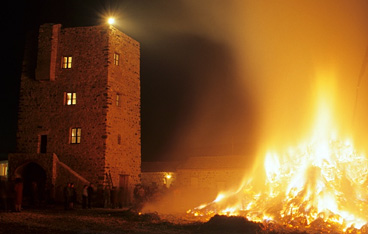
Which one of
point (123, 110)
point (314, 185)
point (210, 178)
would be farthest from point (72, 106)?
point (210, 178)

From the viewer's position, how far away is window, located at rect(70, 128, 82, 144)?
2453 centimetres

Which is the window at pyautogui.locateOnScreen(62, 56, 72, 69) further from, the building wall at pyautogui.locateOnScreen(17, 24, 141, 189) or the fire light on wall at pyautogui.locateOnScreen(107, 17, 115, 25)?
the fire light on wall at pyautogui.locateOnScreen(107, 17, 115, 25)

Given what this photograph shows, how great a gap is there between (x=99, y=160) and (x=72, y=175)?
1.93 m

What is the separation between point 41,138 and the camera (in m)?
25.2

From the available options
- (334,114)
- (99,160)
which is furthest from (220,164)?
(334,114)

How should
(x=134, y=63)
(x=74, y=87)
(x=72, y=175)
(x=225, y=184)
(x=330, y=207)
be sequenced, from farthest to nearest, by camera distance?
(x=225, y=184) → (x=134, y=63) → (x=74, y=87) → (x=72, y=175) → (x=330, y=207)

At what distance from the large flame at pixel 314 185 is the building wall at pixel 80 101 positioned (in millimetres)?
8737

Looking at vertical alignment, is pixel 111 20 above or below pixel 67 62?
above

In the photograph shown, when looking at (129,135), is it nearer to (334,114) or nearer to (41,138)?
(41,138)

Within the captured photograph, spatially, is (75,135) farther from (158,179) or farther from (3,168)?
(158,179)

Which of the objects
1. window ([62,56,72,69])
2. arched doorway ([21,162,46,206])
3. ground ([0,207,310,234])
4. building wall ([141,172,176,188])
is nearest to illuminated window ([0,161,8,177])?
building wall ([141,172,176,188])

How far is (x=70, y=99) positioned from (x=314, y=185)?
52.9 ft

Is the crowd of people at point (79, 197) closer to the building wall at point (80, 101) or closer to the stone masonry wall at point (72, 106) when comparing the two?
the building wall at point (80, 101)

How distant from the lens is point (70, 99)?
82.4 ft
